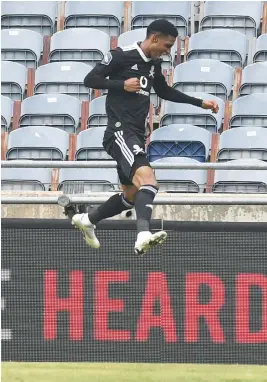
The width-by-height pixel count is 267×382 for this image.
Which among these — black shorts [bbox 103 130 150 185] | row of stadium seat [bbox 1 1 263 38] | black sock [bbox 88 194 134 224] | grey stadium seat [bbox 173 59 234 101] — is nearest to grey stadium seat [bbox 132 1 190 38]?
row of stadium seat [bbox 1 1 263 38]

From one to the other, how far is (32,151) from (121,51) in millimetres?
4763

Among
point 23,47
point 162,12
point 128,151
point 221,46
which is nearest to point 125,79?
point 128,151

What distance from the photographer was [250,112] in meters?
11.9

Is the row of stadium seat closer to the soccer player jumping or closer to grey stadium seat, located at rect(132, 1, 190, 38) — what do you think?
grey stadium seat, located at rect(132, 1, 190, 38)

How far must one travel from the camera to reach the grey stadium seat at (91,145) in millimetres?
11383

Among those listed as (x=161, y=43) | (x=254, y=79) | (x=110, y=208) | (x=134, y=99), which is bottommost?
(x=110, y=208)

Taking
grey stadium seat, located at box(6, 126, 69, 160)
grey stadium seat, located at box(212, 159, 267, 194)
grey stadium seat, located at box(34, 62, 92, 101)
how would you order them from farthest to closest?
grey stadium seat, located at box(34, 62, 92, 101), grey stadium seat, located at box(6, 126, 69, 160), grey stadium seat, located at box(212, 159, 267, 194)

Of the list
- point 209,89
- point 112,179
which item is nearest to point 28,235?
point 112,179

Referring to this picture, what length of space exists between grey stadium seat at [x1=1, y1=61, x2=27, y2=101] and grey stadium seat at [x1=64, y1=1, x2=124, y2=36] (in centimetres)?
135

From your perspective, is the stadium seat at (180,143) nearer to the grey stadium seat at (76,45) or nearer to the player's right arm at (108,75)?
the grey stadium seat at (76,45)

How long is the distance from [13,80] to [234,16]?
298cm

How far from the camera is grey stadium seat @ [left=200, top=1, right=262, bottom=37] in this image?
44.7 feet

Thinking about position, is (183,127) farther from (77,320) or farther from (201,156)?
(77,320)

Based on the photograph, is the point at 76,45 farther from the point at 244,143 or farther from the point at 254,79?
the point at 244,143
